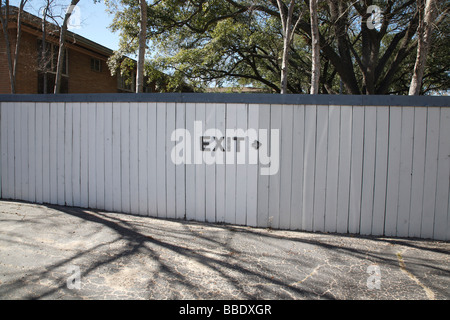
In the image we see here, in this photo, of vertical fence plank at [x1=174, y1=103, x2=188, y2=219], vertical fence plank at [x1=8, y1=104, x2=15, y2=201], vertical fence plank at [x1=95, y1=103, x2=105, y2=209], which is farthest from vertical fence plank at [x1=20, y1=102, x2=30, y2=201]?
vertical fence plank at [x1=174, y1=103, x2=188, y2=219]

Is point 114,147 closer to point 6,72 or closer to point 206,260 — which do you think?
point 206,260

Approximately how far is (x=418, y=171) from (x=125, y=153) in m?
5.00

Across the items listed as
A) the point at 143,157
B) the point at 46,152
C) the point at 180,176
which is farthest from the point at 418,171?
the point at 46,152

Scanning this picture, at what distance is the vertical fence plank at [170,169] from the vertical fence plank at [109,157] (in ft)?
3.72

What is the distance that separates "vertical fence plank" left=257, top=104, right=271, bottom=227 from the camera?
482cm

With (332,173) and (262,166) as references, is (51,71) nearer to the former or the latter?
(262,166)

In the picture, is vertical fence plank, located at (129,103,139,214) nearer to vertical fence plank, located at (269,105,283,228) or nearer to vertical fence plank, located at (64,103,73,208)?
vertical fence plank, located at (64,103,73,208)

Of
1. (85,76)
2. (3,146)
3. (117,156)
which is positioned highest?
(85,76)

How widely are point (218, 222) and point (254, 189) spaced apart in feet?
2.82

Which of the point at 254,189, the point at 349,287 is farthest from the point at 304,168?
the point at 349,287

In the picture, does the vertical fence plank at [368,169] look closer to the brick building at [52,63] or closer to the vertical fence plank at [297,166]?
the vertical fence plank at [297,166]

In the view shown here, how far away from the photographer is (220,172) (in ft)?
16.4

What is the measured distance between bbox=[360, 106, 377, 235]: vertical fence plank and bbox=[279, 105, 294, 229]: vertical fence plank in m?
1.17

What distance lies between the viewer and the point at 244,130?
16.0 feet
